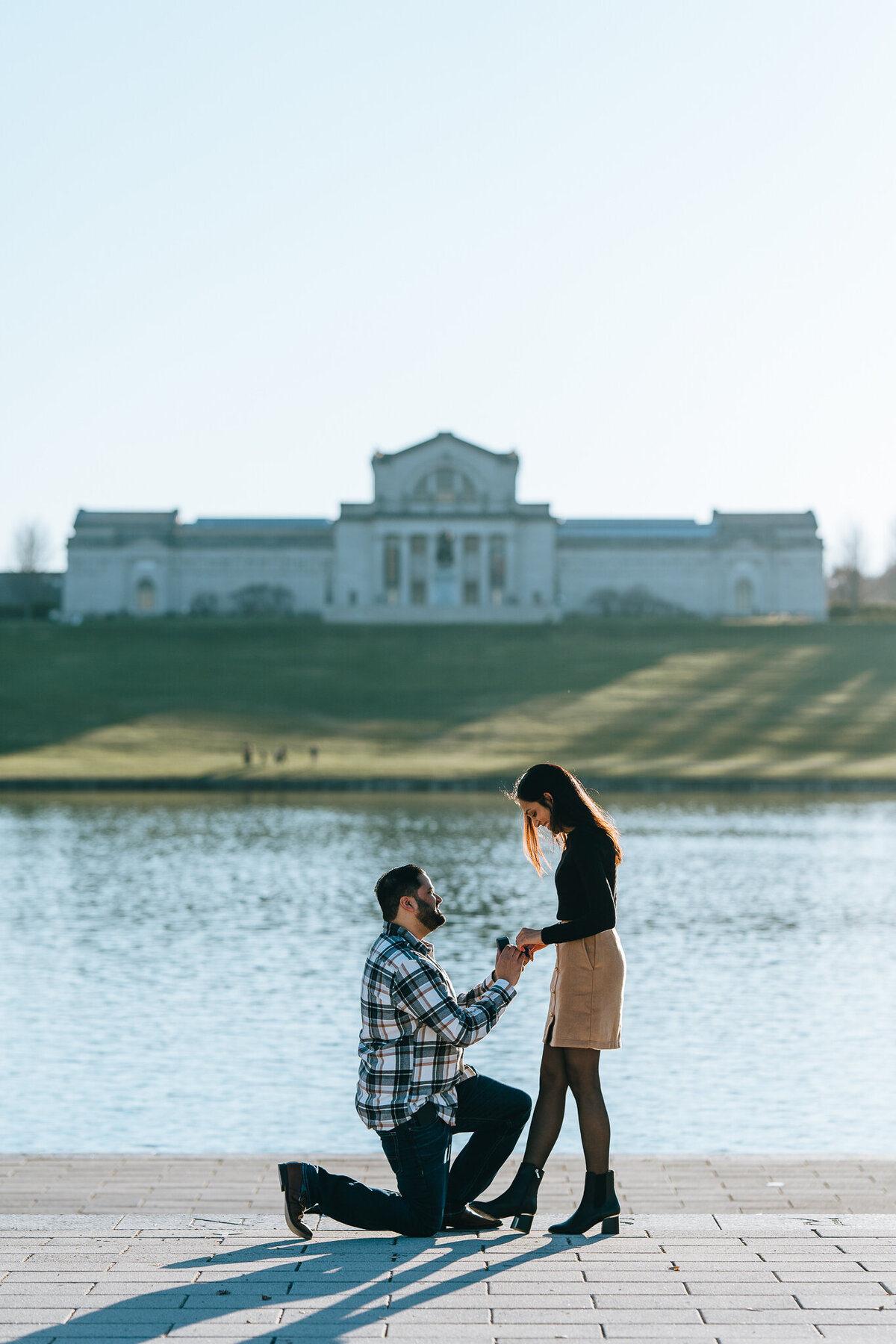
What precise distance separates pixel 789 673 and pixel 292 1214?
63527mm


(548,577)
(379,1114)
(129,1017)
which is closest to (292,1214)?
(379,1114)

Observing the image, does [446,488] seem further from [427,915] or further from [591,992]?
[427,915]

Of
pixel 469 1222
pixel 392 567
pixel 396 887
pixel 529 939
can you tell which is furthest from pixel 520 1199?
pixel 392 567

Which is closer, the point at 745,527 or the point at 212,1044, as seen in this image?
the point at 212,1044

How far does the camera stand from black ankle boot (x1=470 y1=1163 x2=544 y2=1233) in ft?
23.0

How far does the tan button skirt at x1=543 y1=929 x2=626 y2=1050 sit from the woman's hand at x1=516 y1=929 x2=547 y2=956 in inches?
6.1

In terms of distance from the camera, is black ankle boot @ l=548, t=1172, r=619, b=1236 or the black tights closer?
black ankle boot @ l=548, t=1172, r=619, b=1236

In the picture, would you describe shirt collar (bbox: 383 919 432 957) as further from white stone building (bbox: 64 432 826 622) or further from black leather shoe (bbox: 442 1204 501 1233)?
white stone building (bbox: 64 432 826 622)

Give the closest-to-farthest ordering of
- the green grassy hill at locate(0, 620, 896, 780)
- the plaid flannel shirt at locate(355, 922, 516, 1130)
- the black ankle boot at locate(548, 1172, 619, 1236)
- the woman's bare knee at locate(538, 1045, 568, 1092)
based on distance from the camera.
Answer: the plaid flannel shirt at locate(355, 922, 516, 1130) → the black ankle boot at locate(548, 1172, 619, 1236) → the woman's bare knee at locate(538, 1045, 568, 1092) → the green grassy hill at locate(0, 620, 896, 780)

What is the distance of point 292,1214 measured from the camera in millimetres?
6488

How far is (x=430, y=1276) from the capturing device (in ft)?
18.7

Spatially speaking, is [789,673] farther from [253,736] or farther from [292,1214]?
[292,1214]

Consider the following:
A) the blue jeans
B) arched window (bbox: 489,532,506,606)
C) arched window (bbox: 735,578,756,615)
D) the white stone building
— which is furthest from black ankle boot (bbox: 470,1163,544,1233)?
arched window (bbox: 735,578,756,615)

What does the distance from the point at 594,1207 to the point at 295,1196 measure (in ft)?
4.40
